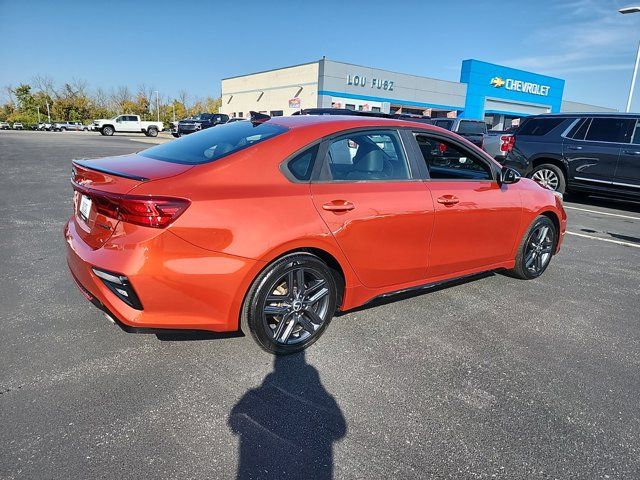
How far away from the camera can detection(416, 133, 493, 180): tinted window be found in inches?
144

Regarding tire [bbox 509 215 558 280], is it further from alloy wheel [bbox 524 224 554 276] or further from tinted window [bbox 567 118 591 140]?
tinted window [bbox 567 118 591 140]

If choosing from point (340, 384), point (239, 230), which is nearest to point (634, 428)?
point (340, 384)

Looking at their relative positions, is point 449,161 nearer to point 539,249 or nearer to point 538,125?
point 539,249

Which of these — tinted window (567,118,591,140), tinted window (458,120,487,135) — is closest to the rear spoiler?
tinted window (567,118,591,140)

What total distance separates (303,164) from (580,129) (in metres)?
8.48

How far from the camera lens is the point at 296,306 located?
2955 millimetres

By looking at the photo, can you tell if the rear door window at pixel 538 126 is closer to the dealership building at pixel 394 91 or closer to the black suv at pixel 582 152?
the black suv at pixel 582 152

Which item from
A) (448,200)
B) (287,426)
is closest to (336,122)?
(448,200)

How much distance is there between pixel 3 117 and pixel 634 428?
87.4 metres

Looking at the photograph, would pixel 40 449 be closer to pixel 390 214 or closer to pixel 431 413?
pixel 431 413

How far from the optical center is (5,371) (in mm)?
2637

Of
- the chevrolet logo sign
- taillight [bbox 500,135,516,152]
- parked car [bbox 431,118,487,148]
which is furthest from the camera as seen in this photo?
the chevrolet logo sign

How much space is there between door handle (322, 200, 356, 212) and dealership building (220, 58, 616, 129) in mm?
39911

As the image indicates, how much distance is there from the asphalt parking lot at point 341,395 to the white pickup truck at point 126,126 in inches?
1653
